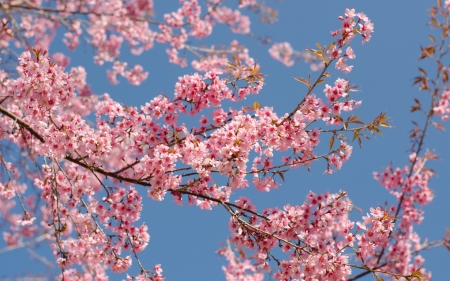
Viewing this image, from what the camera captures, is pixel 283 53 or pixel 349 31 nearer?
pixel 349 31

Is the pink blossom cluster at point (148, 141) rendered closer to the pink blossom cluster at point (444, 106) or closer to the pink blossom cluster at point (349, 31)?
the pink blossom cluster at point (349, 31)

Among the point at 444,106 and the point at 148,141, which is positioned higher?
the point at 444,106

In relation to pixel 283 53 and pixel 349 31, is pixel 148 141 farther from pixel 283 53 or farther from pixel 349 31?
pixel 283 53

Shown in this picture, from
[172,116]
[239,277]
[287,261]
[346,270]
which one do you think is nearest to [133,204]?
[172,116]

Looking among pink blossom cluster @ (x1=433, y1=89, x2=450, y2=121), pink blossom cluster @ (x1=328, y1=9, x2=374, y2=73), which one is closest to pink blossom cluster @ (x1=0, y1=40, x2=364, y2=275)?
pink blossom cluster @ (x1=328, y1=9, x2=374, y2=73)

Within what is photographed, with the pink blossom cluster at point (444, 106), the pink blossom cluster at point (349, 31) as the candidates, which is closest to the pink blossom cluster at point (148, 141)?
the pink blossom cluster at point (349, 31)

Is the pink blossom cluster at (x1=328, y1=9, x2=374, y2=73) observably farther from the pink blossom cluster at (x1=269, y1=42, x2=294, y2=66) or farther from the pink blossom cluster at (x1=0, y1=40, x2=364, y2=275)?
the pink blossom cluster at (x1=269, y1=42, x2=294, y2=66)

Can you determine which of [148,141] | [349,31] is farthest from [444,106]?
[148,141]

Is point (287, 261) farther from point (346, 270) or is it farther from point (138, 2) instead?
point (138, 2)

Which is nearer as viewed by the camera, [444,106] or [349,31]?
[349,31]

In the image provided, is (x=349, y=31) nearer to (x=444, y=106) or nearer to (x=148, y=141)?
(x=148, y=141)

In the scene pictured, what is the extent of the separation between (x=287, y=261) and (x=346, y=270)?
54cm

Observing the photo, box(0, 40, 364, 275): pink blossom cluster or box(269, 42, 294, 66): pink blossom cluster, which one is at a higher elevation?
box(269, 42, 294, 66): pink blossom cluster

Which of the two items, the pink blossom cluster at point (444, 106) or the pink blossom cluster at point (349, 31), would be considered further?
the pink blossom cluster at point (444, 106)
